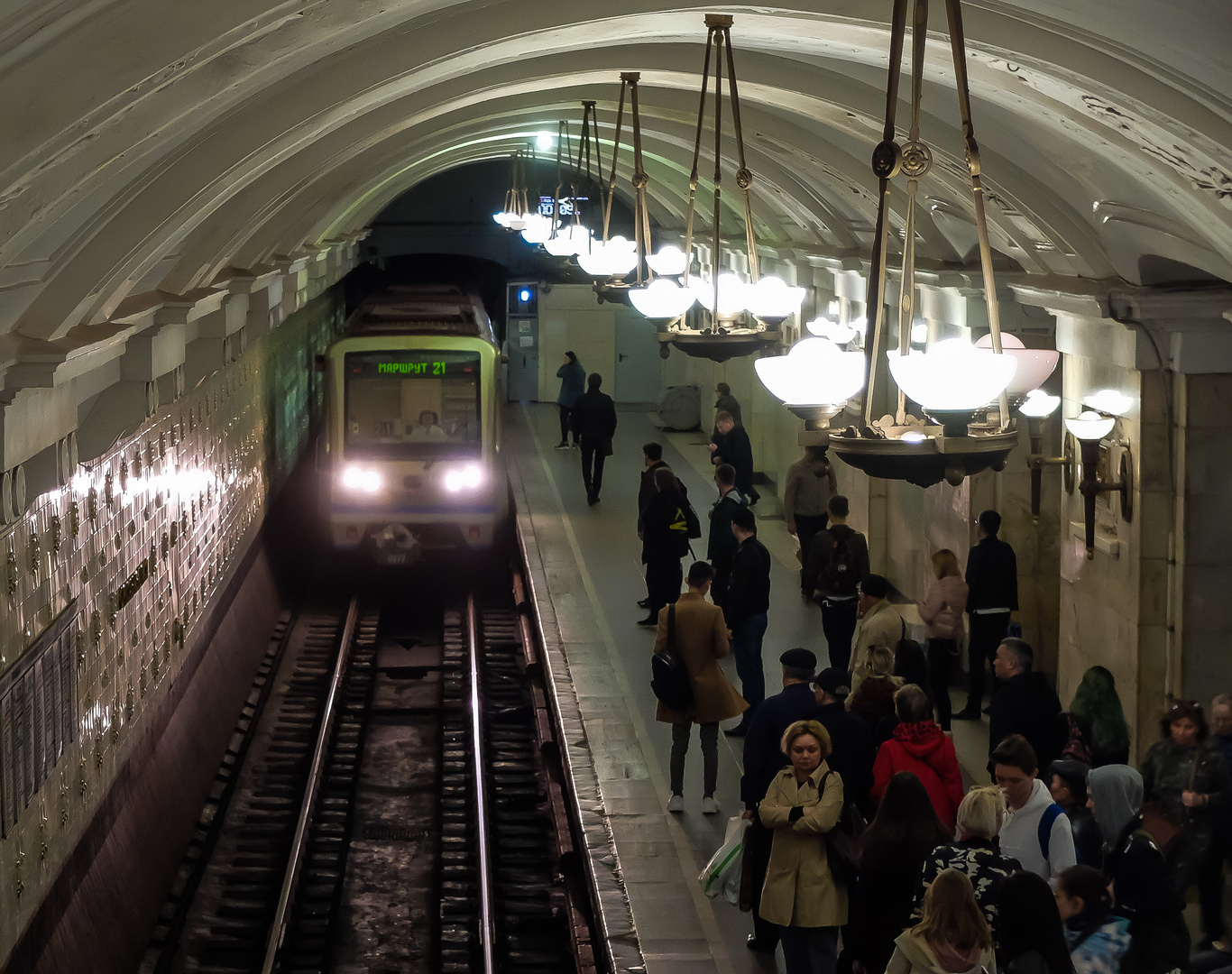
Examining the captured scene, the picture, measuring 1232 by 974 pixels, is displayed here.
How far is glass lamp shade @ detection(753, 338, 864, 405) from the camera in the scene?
4469 mm

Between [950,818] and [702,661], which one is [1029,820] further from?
[702,661]

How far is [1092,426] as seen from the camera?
8.53m

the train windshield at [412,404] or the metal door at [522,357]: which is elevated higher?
the metal door at [522,357]

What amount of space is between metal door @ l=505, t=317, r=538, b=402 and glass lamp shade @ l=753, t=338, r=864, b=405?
2254cm

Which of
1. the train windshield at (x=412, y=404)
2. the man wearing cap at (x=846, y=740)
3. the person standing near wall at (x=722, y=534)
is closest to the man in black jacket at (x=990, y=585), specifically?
the person standing near wall at (x=722, y=534)

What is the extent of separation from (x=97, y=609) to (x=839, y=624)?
4854 mm

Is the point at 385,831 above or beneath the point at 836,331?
beneath

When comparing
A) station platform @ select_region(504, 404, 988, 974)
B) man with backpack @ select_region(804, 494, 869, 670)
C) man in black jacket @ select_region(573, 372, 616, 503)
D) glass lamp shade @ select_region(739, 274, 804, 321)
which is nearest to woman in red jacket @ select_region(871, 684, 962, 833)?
station platform @ select_region(504, 404, 988, 974)

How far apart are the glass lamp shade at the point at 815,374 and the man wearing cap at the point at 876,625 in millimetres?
3220

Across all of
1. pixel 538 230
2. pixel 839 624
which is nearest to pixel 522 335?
pixel 538 230

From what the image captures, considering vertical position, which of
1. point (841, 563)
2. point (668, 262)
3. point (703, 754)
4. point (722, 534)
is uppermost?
point (668, 262)

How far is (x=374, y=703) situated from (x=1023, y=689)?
6735 mm

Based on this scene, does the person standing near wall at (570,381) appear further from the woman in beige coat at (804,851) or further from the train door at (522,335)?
the woman in beige coat at (804,851)

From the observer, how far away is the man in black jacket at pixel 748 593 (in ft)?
28.9
